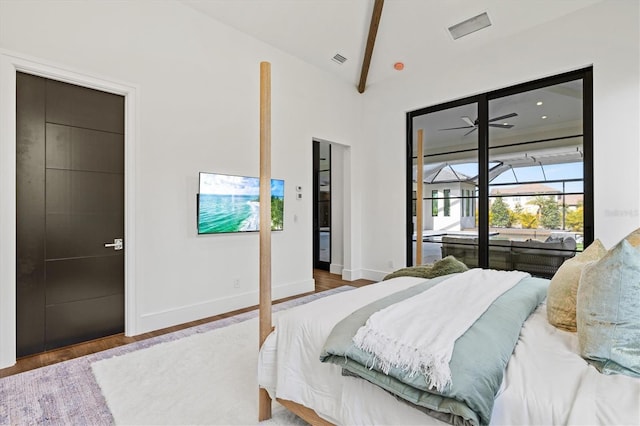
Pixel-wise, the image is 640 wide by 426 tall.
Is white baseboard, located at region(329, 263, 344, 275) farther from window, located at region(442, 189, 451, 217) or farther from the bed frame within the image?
the bed frame

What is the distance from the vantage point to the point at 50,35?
9.05 ft

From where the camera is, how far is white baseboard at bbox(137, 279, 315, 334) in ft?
10.7

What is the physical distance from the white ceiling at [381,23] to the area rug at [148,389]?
3.56 metres

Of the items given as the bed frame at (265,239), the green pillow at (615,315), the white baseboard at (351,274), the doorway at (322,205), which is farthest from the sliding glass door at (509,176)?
the green pillow at (615,315)

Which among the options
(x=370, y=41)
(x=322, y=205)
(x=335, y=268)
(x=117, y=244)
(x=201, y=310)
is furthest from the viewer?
(x=322, y=205)

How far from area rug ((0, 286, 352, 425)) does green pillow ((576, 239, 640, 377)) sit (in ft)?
4.87

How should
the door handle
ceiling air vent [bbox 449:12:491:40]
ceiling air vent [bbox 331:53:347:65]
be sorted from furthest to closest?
ceiling air vent [bbox 331:53:347:65] → ceiling air vent [bbox 449:12:491:40] → the door handle

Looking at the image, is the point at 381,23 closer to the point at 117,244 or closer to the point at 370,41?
the point at 370,41

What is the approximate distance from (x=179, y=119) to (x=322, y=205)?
376 cm

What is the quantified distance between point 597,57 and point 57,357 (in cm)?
601

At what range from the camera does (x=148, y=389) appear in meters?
2.17

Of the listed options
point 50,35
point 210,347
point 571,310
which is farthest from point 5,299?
point 571,310

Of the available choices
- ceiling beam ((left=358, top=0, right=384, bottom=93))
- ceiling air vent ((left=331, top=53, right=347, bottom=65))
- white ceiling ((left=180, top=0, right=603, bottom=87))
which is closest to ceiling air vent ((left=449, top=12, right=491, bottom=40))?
white ceiling ((left=180, top=0, right=603, bottom=87))

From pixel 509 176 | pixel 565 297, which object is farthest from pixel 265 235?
pixel 509 176
